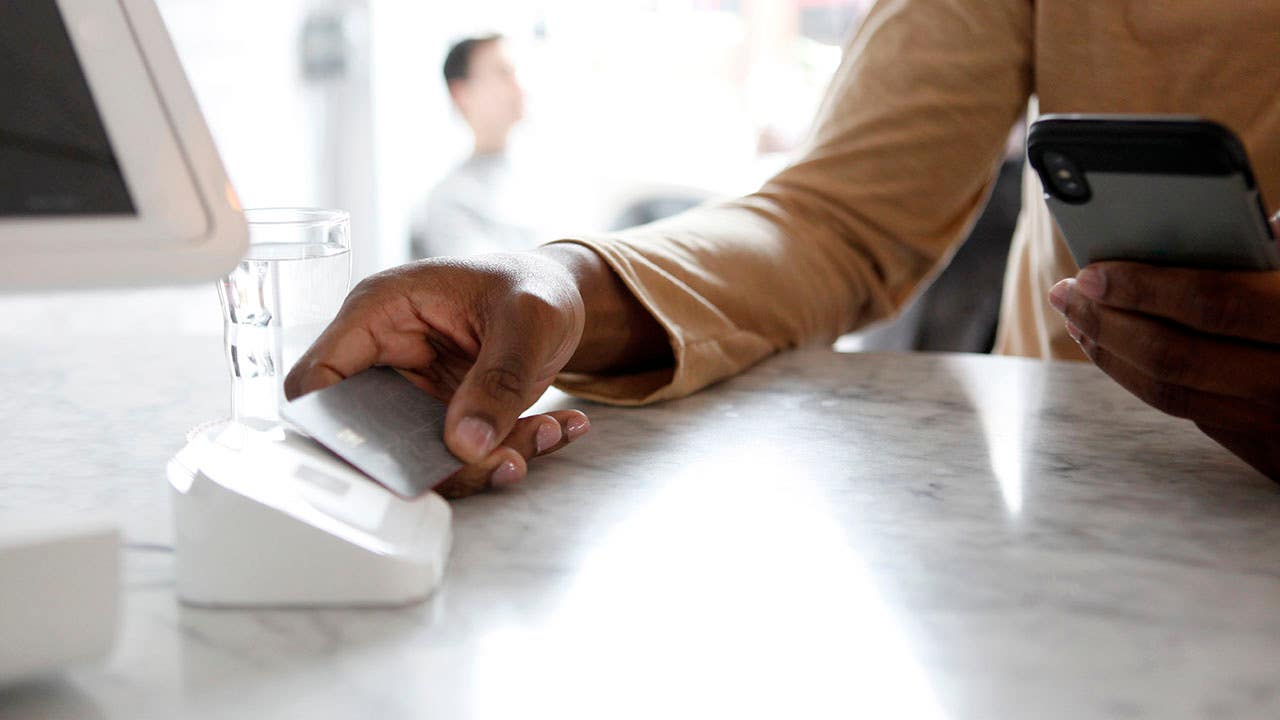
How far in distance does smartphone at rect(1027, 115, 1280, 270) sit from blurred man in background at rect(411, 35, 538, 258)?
8.80 ft

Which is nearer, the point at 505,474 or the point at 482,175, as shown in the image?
the point at 505,474

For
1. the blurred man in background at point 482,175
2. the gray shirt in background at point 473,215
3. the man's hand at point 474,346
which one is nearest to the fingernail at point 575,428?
the man's hand at point 474,346

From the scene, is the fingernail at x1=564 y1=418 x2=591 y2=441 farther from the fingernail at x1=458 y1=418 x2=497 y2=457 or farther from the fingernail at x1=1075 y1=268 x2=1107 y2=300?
the fingernail at x1=1075 y1=268 x2=1107 y2=300

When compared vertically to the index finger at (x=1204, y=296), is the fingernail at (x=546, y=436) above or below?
below

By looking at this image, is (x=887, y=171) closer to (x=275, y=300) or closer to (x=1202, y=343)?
(x=1202, y=343)

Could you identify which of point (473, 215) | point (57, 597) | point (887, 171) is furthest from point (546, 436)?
point (473, 215)

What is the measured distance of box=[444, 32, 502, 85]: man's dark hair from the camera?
331cm

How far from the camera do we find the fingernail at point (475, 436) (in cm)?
48

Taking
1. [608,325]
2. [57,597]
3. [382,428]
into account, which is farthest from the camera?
[608,325]

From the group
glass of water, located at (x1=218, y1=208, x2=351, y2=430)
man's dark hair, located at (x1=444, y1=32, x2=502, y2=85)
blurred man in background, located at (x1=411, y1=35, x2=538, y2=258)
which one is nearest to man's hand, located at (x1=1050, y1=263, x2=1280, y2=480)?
glass of water, located at (x1=218, y1=208, x2=351, y2=430)

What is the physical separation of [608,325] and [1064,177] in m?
0.29

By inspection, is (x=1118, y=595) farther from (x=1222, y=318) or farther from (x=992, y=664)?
(x=1222, y=318)

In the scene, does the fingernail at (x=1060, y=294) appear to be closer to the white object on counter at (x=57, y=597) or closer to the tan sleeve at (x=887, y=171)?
the tan sleeve at (x=887, y=171)

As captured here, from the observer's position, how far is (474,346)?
23.7 inches
